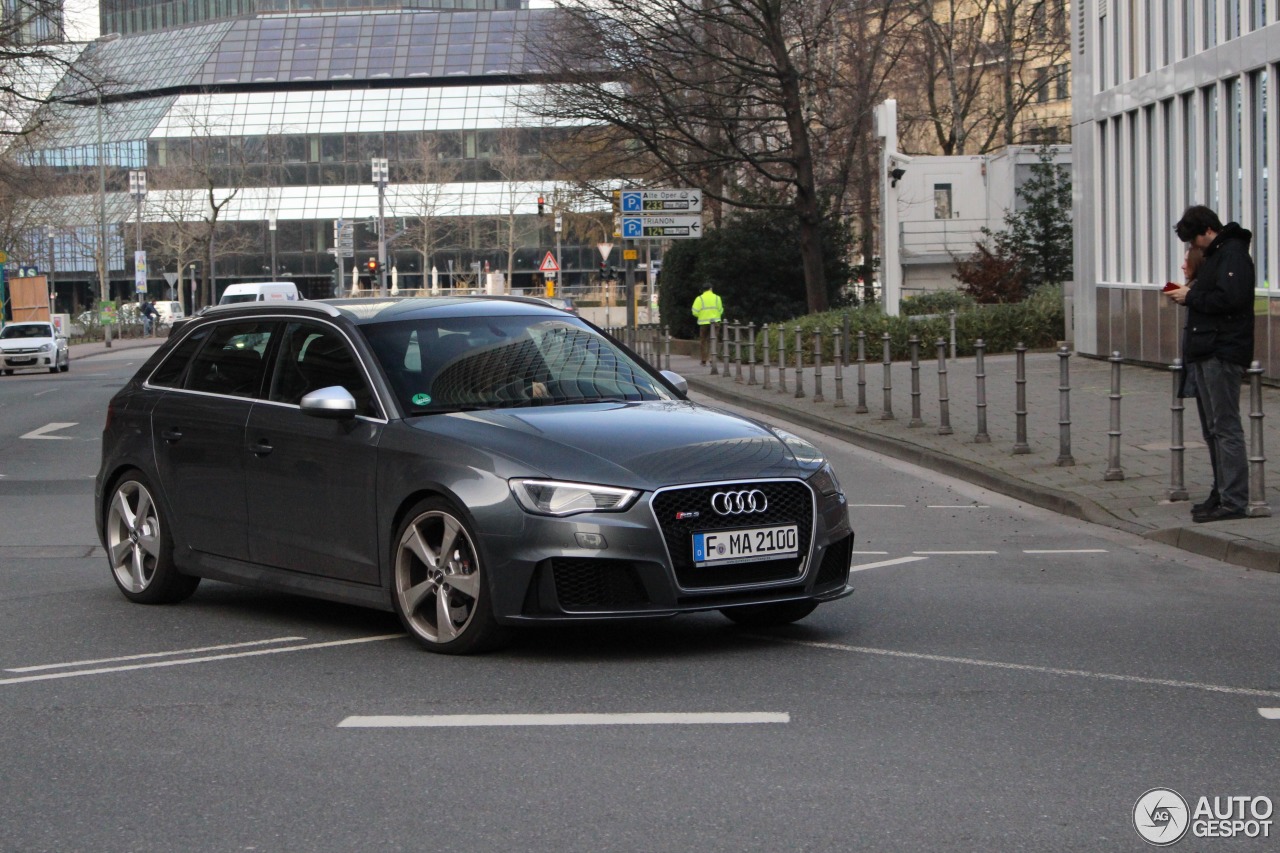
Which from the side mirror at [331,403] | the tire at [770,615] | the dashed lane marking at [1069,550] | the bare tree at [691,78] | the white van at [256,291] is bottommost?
the dashed lane marking at [1069,550]

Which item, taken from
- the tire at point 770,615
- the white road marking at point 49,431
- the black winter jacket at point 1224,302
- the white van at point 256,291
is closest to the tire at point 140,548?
the tire at point 770,615

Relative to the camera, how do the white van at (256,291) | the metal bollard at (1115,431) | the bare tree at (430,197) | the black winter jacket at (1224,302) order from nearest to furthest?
the black winter jacket at (1224,302), the metal bollard at (1115,431), the white van at (256,291), the bare tree at (430,197)

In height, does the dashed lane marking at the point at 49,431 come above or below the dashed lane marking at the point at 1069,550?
above

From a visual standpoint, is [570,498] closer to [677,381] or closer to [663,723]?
[663,723]

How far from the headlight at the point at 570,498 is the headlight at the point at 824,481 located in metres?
0.90

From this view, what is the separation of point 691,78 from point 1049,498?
25013 mm

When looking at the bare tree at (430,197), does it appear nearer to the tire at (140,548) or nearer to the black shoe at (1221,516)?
the black shoe at (1221,516)

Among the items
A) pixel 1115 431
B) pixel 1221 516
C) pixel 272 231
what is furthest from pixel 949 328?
pixel 272 231

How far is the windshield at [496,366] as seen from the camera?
7.84m

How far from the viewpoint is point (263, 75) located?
10362 cm

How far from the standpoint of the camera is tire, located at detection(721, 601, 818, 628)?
305 inches

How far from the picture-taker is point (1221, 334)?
1086 cm

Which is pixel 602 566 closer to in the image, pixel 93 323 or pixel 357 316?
pixel 357 316

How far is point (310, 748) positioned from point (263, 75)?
335ft
